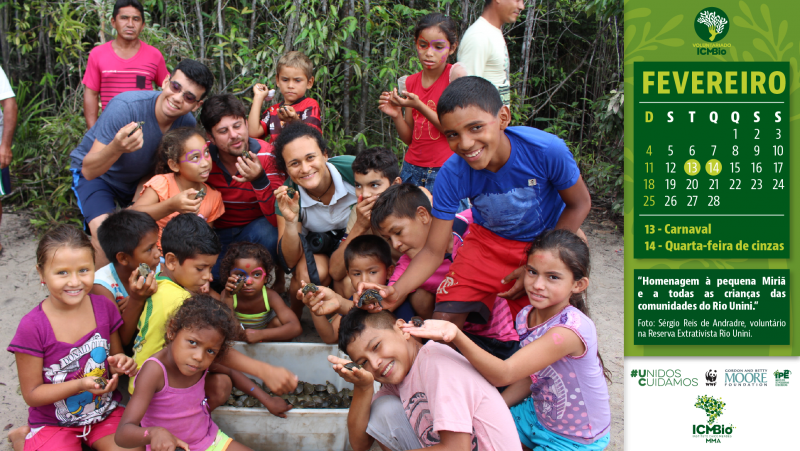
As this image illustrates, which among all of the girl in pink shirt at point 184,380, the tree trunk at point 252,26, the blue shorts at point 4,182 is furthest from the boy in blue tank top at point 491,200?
the blue shorts at point 4,182

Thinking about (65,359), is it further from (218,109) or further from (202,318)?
(218,109)

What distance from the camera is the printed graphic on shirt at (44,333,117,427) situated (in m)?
2.16

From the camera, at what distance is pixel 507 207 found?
98.6 inches

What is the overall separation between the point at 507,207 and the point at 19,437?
215 centimetres

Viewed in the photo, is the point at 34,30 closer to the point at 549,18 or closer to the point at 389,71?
the point at 389,71

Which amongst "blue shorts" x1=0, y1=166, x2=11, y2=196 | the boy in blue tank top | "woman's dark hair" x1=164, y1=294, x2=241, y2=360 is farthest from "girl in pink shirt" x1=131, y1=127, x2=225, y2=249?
"blue shorts" x1=0, y1=166, x2=11, y2=196

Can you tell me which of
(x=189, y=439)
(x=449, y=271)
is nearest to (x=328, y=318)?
(x=449, y=271)

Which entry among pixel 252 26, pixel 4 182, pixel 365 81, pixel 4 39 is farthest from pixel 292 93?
pixel 4 39

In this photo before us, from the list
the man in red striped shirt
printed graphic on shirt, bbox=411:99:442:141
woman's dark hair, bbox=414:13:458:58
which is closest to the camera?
woman's dark hair, bbox=414:13:458:58

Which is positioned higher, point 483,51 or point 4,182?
point 483,51

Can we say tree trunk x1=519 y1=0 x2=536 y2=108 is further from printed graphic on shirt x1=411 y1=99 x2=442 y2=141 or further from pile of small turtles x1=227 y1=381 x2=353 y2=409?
pile of small turtles x1=227 y1=381 x2=353 y2=409

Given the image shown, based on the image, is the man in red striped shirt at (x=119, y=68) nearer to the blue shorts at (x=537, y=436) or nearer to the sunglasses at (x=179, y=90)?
the sunglasses at (x=179, y=90)

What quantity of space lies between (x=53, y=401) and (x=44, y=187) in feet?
11.0

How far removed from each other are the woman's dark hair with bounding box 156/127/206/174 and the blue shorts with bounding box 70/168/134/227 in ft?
1.28
